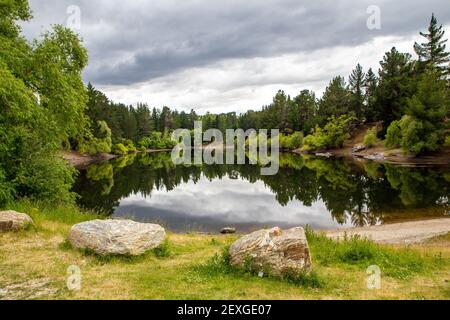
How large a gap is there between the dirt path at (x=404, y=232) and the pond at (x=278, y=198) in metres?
2.63

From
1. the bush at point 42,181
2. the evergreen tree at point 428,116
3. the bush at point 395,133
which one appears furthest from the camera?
the bush at point 395,133

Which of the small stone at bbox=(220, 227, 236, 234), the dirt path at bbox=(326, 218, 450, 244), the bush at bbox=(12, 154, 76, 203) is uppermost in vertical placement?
the bush at bbox=(12, 154, 76, 203)

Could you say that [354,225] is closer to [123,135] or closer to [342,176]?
[342,176]

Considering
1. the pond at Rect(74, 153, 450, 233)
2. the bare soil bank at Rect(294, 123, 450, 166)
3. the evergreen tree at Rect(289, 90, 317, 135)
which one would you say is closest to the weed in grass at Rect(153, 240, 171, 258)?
the pond at Rect(74, 153, 450, 233)

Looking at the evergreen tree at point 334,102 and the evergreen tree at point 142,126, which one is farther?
the evergreen tree at point 142,126

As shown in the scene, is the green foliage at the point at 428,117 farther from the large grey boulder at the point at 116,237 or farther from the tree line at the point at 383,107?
the large grey boulder at the point at 116,237

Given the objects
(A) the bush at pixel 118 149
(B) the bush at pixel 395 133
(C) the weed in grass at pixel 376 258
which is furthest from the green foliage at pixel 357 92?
(C) the weed in grass at pixel 376 258

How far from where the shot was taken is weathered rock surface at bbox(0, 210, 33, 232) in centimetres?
1348

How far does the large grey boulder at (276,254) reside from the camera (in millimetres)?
9508

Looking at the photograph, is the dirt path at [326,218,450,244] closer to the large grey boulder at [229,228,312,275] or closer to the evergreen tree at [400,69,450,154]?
the large grey boulder at [229,228,312,275]

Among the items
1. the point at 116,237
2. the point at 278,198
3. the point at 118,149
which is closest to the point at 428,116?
the point at 278,198

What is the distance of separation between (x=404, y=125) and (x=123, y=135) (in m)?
90.0

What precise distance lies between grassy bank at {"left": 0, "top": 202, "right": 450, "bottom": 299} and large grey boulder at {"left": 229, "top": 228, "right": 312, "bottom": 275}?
312mm
